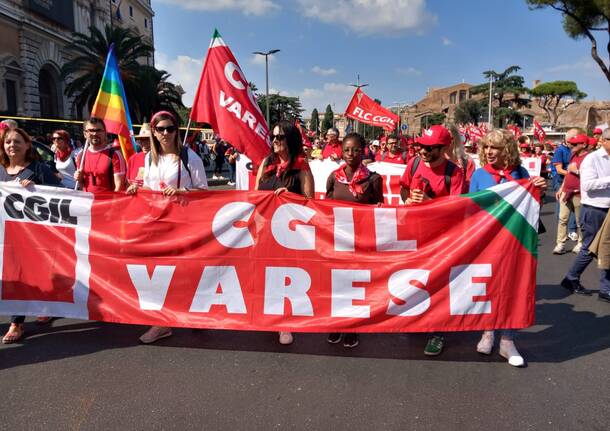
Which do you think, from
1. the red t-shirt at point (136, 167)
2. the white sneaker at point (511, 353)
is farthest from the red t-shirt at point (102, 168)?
the white sneaker at point (511, 353)

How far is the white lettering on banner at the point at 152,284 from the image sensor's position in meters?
3.58

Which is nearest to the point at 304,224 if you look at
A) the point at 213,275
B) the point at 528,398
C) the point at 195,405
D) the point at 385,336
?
the point at 213,275

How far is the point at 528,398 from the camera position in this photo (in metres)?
2.86

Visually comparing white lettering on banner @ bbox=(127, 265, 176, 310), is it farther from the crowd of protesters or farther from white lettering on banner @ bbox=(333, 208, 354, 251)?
white lettering on banner @ bbox=(333, 208, 354, 251)

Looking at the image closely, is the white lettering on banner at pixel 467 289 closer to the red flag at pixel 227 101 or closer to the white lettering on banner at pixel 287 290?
the white lettering on banner at pixel 287 290

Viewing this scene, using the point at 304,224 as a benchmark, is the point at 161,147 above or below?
above

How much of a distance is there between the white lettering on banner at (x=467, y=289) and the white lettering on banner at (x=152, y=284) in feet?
7.17

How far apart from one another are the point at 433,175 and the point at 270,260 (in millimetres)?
1469

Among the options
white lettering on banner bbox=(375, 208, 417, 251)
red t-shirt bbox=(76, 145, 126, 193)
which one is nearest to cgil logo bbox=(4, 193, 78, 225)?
red t-shirt bbox=(76, 145, 126, 193)

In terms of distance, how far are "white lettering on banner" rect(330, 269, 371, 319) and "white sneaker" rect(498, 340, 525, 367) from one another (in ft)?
3.50

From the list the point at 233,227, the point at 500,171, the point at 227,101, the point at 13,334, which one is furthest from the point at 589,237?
the point at 13,334

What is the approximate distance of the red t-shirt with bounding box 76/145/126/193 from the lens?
421 centimetres

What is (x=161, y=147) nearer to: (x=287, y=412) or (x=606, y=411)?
(x=287, y=412)

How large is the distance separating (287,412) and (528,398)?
1.55 meters
